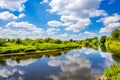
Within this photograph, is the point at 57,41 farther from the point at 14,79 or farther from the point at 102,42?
the point at 14,79

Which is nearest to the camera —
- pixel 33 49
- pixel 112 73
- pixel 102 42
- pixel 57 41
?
pixel 112 73

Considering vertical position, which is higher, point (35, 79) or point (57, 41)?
point (57, 41)

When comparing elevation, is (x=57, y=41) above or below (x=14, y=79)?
above

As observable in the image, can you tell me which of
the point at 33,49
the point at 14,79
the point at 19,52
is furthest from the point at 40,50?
the point at 14,79

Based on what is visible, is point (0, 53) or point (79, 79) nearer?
point (79, 79)

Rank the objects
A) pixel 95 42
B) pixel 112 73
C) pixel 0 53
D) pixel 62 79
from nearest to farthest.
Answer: pixel 112 73 < pixel 62 79 < pixel 0 53 < pixel 95 42

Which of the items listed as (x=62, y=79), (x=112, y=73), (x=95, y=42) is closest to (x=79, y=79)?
(x=62, y=79)

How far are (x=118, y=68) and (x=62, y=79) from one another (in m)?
7.16

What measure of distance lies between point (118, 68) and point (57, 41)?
100423 millimetres

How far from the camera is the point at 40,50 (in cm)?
6869

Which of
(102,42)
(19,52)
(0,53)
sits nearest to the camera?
(0,53)

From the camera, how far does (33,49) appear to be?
214 feet

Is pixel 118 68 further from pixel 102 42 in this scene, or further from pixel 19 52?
pixel 102 42

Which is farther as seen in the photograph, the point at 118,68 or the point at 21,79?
the point at 21,79
